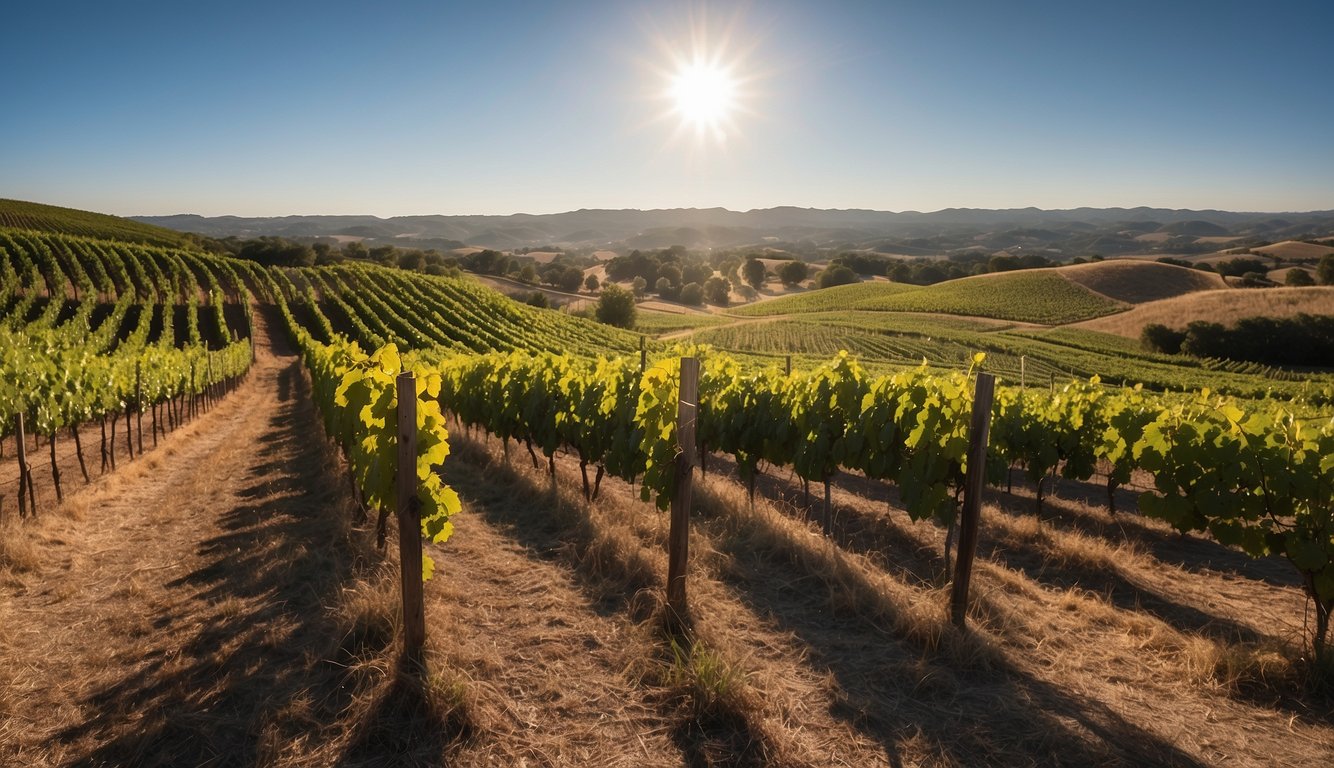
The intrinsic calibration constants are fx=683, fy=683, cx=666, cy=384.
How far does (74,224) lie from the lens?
74.4 meters

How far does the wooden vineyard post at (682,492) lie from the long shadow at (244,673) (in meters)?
1.98

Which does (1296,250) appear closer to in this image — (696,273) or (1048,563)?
(696,273)

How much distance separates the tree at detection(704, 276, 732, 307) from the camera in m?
110

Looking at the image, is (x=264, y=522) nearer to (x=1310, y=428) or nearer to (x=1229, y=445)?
(x=1229, y=445)

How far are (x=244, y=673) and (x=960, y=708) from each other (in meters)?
4.69

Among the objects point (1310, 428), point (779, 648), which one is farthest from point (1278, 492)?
point (779, 648)

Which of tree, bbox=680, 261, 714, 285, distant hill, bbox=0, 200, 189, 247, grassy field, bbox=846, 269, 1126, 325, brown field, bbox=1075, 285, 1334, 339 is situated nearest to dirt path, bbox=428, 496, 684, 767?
brown field, bbox=1075, 285, 1334, 339

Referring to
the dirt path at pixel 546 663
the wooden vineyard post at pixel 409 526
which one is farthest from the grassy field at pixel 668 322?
the wooden vineyard post at pixel 409 526

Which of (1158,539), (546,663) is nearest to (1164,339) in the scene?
(1158,539)

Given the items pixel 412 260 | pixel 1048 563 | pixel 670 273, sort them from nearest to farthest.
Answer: pixel 1048 563
pixel 412 260
pixel 670 273

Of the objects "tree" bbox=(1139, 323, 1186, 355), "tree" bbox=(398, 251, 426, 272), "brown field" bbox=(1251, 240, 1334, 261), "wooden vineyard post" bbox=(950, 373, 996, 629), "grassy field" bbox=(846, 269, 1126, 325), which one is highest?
"brown field" bbox=(1251, 240, 1334, 261)

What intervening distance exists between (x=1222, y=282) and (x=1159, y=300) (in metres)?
16.0

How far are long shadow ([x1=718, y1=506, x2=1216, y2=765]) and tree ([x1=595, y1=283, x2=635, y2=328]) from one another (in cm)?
6571

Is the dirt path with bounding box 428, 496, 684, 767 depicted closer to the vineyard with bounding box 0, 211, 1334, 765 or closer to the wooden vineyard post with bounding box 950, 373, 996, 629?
the vineyard with bounding box 0, 211, 1334, 765
